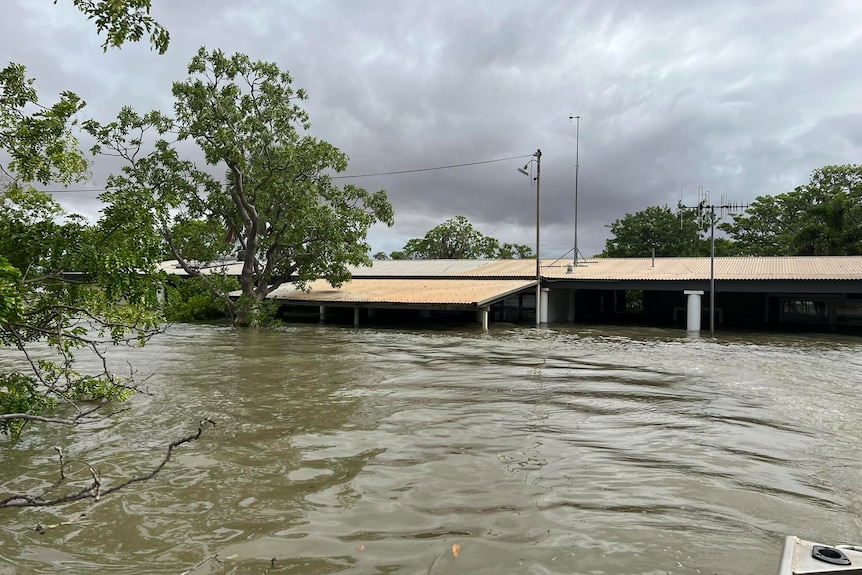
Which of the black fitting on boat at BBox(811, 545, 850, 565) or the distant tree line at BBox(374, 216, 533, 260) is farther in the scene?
the distant tree line at BBox(374, 216, 533, 260)

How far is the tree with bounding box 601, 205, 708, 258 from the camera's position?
→ 49938mm

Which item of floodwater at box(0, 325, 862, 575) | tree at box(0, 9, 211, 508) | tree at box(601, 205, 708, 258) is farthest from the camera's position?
tree at box(601, 205, 708, 258)

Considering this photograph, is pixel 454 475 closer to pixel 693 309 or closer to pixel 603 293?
pixel 693 309

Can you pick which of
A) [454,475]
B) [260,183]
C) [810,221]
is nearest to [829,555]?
[454,475]

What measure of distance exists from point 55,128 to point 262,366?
7.95 m

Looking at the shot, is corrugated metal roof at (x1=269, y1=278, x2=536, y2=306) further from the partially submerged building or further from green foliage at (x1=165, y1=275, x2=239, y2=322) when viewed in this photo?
green foliage at (x1=165, y1=275, x2=239, y2=322)

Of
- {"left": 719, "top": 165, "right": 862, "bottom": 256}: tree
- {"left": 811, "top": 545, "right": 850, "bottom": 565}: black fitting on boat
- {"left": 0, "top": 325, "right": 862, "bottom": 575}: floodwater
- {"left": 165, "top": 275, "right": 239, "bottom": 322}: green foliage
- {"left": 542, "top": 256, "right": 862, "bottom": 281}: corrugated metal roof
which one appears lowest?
{"left": 0, "top": 325, "right": 862, "bottom": 575}: floodwater

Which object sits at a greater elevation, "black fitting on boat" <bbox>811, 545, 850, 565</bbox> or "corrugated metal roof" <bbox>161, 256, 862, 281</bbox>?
"corrugated metal roof" <bbox>161, 256, 862, 281</bbox>

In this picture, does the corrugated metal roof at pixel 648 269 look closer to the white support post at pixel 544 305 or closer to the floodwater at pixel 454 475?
the white support post at pixel 544 305

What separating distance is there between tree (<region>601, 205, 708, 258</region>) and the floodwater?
39528 mm

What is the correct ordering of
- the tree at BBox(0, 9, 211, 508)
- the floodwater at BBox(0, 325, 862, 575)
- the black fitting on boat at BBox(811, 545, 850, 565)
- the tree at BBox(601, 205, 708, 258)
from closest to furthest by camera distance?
1. the black fitting on boat at BBox(811, 545, 850, 565)
2. the floodwater at BBox(0, 325, 862, 575)
3. the tree at BBox(0, 9, 211, 508)
4. the tree at BBox(601, 205, 708, 258)

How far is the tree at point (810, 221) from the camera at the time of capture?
3447 cm

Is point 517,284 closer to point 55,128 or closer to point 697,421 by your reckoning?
point 697,421

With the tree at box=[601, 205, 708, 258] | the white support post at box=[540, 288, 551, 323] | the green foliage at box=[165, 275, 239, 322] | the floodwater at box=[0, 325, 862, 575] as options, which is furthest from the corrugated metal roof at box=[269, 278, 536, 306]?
the tree at box=[601, 205, 708, 258]
